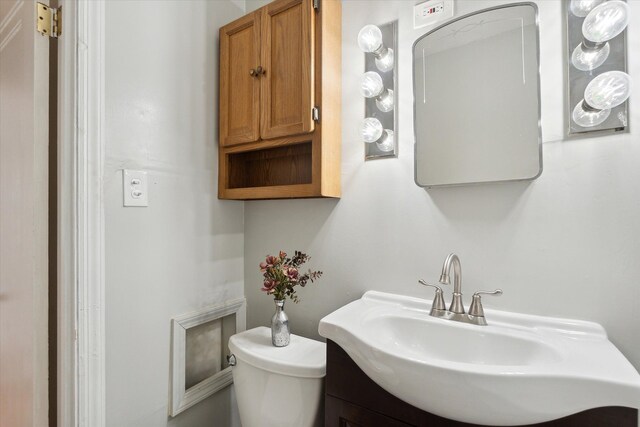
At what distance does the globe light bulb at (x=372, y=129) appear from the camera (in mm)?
1162

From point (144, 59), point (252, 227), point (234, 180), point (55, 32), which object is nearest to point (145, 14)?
point (144, 59)

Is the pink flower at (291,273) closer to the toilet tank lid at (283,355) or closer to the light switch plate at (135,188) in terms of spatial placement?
the toilet tank lid at (283,355)

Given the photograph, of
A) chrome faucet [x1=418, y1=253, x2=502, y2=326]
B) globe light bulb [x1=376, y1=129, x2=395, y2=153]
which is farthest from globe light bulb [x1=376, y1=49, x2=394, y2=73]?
chrome faucet [x1=418, y1=253, x2=502, y2=326]

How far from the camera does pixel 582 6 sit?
86 centimetres

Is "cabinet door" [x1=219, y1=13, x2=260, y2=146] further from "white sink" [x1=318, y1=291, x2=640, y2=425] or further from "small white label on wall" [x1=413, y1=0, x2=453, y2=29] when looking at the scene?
"white sink" [x1=318, y1=291, x2=640, y2=425]

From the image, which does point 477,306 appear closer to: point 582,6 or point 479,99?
point 479,99

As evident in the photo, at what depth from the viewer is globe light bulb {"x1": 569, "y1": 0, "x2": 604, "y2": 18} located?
0.85 m

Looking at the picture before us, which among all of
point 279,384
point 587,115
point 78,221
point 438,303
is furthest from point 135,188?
point 587,115

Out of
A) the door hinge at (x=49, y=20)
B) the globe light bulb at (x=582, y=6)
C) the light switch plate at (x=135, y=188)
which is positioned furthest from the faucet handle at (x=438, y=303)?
the door hinge at (x=49, y=20)

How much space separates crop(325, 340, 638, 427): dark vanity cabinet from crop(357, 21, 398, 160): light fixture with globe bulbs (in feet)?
2.42

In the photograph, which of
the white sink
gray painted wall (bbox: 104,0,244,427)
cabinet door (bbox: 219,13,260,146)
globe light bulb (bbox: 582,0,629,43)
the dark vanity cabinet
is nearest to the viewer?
the white sink

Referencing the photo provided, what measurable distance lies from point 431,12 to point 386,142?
1.57 feet

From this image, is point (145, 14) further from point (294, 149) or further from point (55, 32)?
point (294, 149)

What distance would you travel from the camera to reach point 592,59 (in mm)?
849
